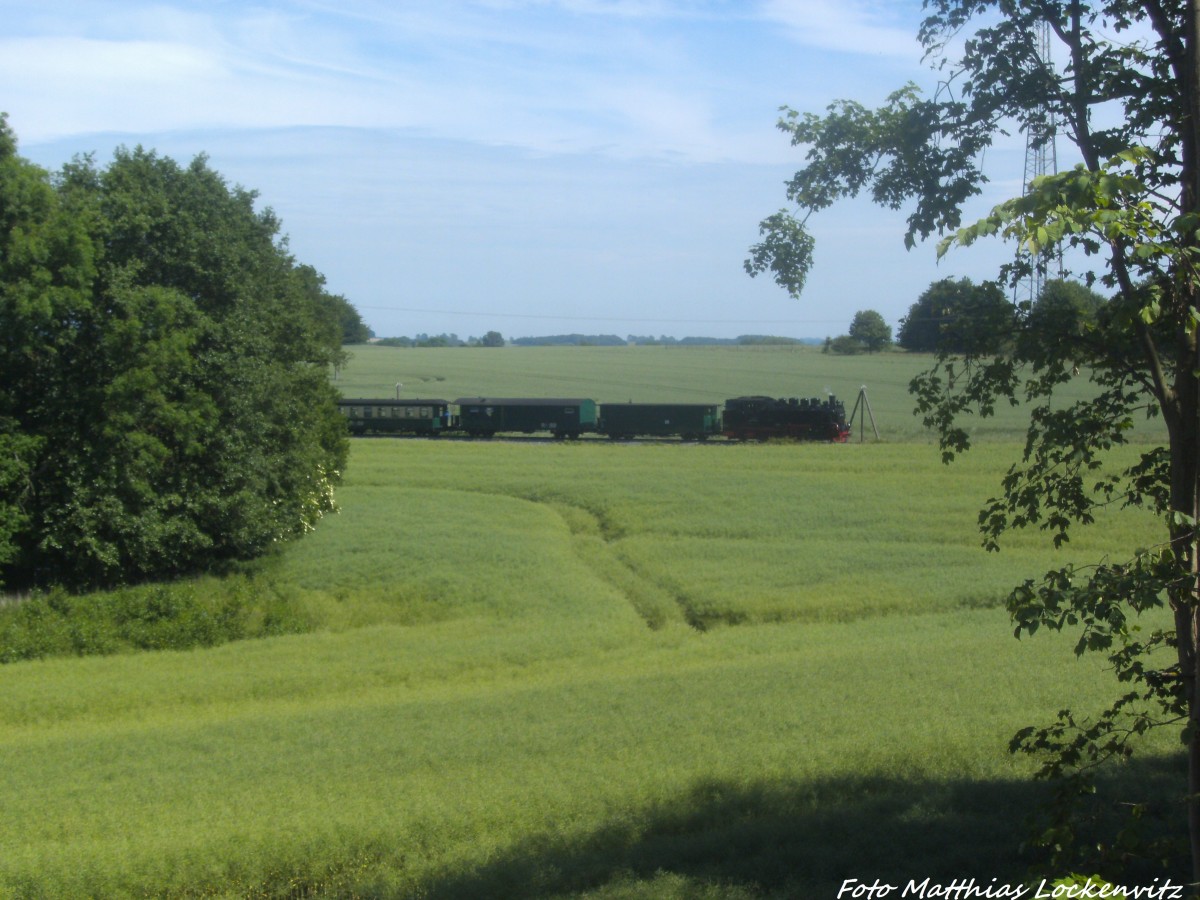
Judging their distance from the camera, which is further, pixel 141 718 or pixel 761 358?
pixel 761 358

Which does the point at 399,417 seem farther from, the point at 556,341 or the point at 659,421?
the point at 556,341

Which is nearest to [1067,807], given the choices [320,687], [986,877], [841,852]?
[986,877]

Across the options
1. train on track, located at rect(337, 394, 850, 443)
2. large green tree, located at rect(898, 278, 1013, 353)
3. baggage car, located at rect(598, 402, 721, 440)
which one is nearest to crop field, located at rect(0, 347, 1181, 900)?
large green tree, located at rect(898, 278, 1013, 353)

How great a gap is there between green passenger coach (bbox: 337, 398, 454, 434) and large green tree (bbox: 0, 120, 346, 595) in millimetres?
22307

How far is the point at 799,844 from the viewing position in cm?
856

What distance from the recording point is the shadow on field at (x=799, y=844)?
7.79 meters

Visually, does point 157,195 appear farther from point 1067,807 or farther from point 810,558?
point 1067,807

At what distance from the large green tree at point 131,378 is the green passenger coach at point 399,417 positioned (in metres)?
22.3

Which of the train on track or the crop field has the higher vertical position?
the train on track

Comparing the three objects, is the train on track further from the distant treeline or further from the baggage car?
the distant treeline

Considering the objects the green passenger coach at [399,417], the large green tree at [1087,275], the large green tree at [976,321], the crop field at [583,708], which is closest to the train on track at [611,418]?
the green passenger coach at [399,417]

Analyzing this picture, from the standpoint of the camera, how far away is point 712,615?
81.5ft

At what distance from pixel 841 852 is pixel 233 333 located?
29.0 m

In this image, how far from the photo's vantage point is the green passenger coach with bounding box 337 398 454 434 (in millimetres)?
57281
